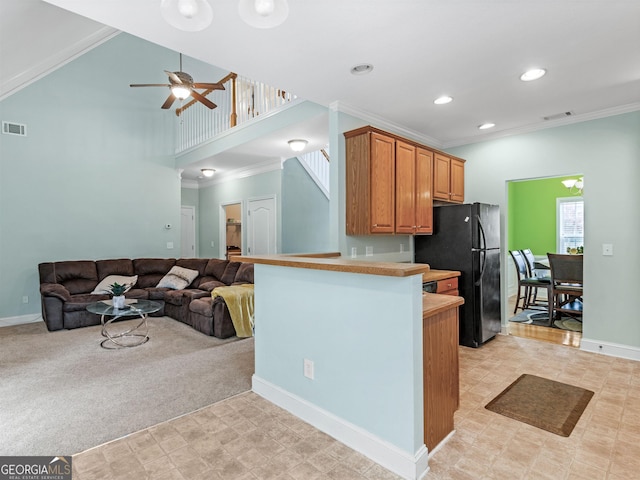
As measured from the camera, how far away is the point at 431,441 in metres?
1.92

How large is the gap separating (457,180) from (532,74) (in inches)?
Result: 73.0

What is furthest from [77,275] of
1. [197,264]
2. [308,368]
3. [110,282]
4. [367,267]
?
[367,267]

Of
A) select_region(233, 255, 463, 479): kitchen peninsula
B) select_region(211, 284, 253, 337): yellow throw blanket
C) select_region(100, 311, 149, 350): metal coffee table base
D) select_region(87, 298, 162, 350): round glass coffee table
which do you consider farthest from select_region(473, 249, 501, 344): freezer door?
select_region(100, 311, 149, 350): metal coffee table base

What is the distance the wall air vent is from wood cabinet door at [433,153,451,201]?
19.5 feet

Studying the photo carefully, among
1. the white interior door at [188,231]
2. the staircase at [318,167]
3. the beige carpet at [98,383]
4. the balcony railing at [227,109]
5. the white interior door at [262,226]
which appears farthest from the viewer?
the white interior door at [188,231]

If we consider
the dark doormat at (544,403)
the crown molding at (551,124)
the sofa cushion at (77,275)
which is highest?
the crown molding at (551,124)

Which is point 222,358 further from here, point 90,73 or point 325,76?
point 90,73

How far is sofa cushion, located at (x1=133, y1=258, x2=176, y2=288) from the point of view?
5.86 metres

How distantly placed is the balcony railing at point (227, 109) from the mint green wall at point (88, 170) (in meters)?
0.40

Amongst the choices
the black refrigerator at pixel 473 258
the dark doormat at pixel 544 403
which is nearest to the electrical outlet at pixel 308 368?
the dark doormat at pixel 544 403

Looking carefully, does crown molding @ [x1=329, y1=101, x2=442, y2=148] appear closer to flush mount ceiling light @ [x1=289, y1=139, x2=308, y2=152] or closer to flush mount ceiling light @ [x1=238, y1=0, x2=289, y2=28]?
flush mount ceiling light @ [x1=289, y1=139, x2=308, y2=152]

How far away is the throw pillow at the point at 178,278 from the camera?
5.58m

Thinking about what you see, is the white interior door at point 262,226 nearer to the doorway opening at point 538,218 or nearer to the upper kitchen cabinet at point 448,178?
the upper kitchen cabinet at point 448,178

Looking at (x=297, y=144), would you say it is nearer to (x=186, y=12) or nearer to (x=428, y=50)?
(x=428, y=50)
